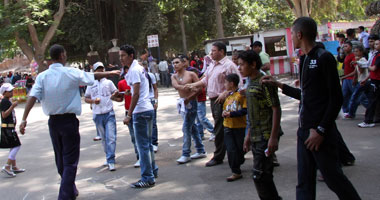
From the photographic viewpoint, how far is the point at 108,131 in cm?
689

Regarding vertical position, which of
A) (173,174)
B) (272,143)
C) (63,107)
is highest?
(63,107)

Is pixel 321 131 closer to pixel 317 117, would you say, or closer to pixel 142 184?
pixel 317 117

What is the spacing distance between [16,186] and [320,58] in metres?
5.24

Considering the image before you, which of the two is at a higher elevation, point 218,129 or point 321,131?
point 321,131

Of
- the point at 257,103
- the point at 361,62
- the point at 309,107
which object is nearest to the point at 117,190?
the point at 257,103

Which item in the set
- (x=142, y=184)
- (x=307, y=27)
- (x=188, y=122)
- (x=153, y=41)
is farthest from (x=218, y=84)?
(x=153, y=41)

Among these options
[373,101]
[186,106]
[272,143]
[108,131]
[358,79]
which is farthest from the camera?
[358,79]

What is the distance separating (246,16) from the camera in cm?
3216

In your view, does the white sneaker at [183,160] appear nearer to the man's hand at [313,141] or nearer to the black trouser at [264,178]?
the black trouser at [264,178]

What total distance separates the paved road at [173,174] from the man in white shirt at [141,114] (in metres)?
0.24

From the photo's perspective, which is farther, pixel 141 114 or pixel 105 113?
pixel 105 113

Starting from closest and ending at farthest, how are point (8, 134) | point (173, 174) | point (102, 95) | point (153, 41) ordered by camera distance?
point (173, 174) → point (102, 95) → point (8, 134) → point (153, 41)

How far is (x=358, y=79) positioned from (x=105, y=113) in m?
5.48

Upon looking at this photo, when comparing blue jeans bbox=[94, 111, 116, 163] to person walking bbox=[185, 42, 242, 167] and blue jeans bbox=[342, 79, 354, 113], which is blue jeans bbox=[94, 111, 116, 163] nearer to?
person walking bbox=[185, 42, 242, 167]
